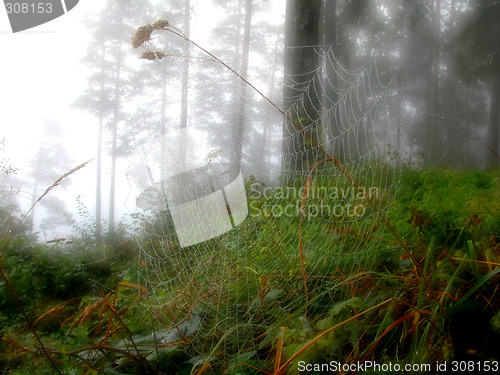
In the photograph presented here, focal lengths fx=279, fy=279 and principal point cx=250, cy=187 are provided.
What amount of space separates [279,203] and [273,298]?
22.2 inches

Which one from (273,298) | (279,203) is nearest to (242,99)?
(279,203)

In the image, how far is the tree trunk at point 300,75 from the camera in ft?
5.09

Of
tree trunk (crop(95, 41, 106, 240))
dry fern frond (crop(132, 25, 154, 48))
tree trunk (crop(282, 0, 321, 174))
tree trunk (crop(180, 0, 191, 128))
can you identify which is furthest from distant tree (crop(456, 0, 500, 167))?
tree trunk (crop(95, 41, 106, 240))

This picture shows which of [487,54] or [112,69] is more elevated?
[487,54]

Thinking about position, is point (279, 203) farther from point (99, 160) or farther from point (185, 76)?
point (99, 160)

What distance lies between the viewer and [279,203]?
4.28 ft

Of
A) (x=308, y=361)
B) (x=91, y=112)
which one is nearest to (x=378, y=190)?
(x=308, y=361)

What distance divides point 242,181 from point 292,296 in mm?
624

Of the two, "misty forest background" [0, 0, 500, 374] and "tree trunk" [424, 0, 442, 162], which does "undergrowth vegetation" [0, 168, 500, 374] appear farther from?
"tree trunk" [424, 0, 442, 162]

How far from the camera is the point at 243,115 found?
1.42m

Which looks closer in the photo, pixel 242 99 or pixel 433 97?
pixel 242 99

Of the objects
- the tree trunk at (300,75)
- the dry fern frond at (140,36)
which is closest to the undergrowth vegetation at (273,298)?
the tree trunk at (300,75)

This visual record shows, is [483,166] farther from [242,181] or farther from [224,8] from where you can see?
[224,8]

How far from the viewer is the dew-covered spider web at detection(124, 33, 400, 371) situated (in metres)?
0.75
